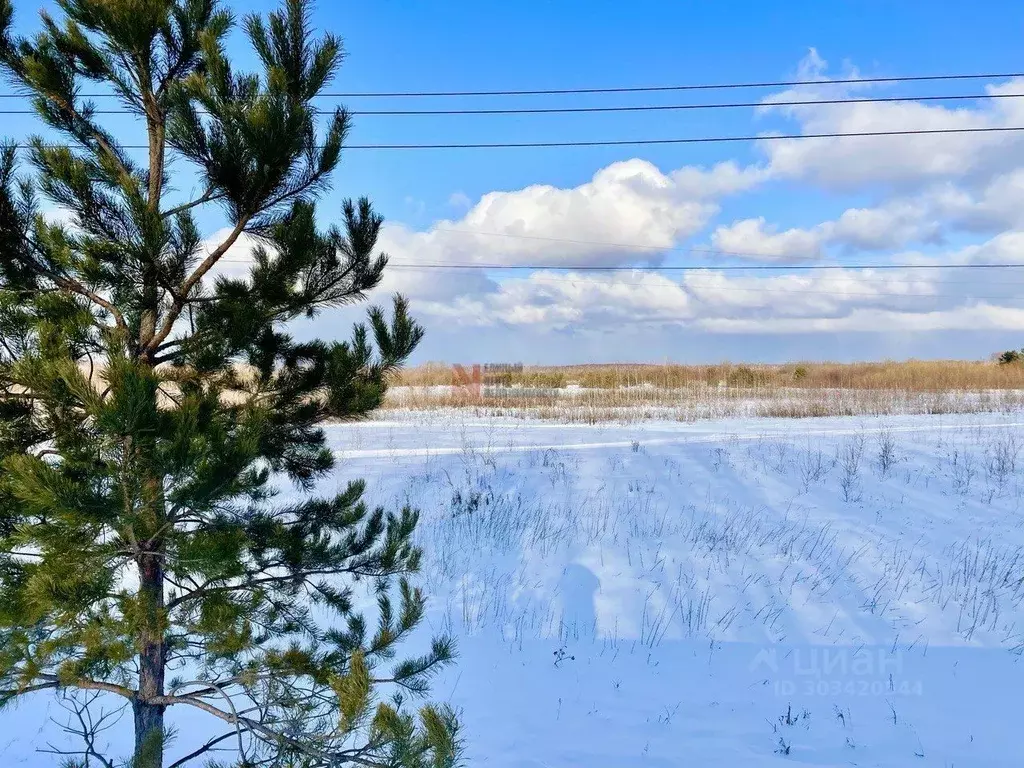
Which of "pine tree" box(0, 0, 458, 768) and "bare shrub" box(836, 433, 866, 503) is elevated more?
"pine tree" box(0, 0, 458, 768)

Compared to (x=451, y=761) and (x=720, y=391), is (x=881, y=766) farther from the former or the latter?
(x=720, y=391)

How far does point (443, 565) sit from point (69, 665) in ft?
14.6

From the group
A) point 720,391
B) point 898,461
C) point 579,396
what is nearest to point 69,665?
point 898,461

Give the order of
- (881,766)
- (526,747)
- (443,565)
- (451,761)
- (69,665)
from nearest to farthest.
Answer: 1. (451,761)
2. (69,665)
3. (881,766)
4. (526,747)
5. (443,565)

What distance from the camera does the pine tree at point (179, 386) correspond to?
1.82 m

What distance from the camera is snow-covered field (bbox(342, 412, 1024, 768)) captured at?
388cm

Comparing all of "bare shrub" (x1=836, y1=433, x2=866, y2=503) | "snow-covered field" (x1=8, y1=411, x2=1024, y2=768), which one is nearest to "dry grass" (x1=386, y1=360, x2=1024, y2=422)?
"bare shrub" (x1=836, y1=433, x2=866, y2=503)

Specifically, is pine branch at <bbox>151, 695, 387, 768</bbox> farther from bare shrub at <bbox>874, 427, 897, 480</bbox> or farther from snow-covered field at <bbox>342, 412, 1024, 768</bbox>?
bare shrub at <bbox>874, 427, 897, 480</bbox>

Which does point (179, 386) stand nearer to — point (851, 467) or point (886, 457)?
point (851, 467)

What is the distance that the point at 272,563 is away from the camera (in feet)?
8.16

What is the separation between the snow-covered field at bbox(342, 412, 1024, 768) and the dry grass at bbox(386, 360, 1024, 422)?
251 inches

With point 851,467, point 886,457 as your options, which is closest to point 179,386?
point 851,467

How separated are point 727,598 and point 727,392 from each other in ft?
56.4

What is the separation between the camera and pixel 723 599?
5.61m
